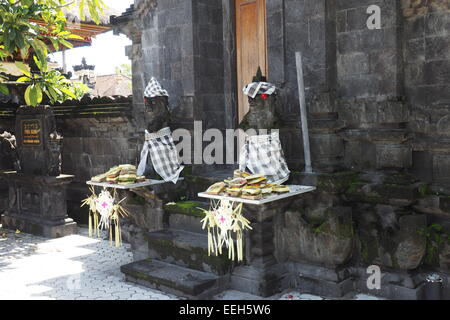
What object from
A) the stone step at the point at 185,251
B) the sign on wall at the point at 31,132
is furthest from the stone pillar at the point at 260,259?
the sign on wall at the point at 31,132

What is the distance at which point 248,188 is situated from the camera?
21.6 ft

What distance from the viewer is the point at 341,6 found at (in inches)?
286

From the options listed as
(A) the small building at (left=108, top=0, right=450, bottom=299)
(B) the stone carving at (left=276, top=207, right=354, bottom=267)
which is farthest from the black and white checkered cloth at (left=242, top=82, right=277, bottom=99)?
(B) the stone carving at (left=276, top=207, right=354, bottom=267)

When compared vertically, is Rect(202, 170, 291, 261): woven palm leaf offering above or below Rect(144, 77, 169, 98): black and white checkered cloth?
below

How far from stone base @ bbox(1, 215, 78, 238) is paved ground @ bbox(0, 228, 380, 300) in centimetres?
22

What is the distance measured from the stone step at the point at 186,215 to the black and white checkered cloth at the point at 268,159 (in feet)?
4.54

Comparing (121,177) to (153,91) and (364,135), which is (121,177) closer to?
A: (153,91)

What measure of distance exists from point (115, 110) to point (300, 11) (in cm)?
641

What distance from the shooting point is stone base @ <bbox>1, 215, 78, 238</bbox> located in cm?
1189

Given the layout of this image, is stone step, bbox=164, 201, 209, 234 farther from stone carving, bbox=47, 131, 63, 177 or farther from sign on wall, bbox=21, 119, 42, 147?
sign on wall, bbox=21, 119, 42, 147

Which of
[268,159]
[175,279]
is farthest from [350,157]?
[175,279]

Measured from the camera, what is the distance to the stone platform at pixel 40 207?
12.1 metres

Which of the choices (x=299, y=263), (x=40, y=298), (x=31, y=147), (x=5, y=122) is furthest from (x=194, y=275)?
(x=5, y=122)

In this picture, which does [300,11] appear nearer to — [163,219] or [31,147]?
[163,219]
